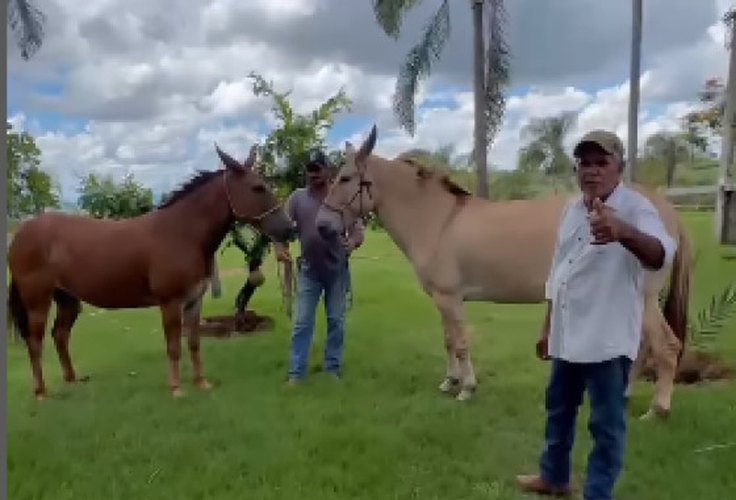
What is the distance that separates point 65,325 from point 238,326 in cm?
244

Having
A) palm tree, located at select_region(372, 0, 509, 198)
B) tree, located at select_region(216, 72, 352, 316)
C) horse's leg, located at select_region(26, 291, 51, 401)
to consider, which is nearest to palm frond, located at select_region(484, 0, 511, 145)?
palm tree, located at select_region(372, 0, 509, 198)

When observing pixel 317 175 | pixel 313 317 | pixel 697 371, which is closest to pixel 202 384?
pixel 313 317

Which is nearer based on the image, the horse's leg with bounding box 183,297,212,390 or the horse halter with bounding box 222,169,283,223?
the horse halter with bounding box 222,169,283,223

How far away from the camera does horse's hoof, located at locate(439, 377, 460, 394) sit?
5.40 m

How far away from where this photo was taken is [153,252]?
5.27 meters

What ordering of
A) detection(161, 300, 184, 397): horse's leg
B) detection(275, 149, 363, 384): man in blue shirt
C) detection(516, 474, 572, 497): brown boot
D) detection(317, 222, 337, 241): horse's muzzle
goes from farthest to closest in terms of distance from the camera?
detection(275, 149, 363, 384): man in blue shirt, detection(161, 300, 184, 397): horse's leg, detection(317, 222, 337, 241): horse's muzzle, detection(516, 474, 572, 497): brown boot

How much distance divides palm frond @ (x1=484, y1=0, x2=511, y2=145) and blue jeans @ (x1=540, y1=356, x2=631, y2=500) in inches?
281

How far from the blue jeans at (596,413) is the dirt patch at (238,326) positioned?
16.0 feet

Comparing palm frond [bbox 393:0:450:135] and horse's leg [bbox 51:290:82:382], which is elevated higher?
→ palm frond [bbox 393:0:450:135]

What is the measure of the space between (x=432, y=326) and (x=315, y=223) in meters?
3.09

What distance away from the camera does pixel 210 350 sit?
7.12 metres

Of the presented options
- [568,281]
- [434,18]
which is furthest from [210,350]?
[434,18]

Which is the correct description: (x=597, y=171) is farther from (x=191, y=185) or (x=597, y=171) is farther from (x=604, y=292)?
(x=191, y=185)

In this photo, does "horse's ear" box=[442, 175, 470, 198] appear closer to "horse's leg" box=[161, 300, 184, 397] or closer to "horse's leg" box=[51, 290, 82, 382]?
"horse's leg" box=[161, 300, 184, 397]
